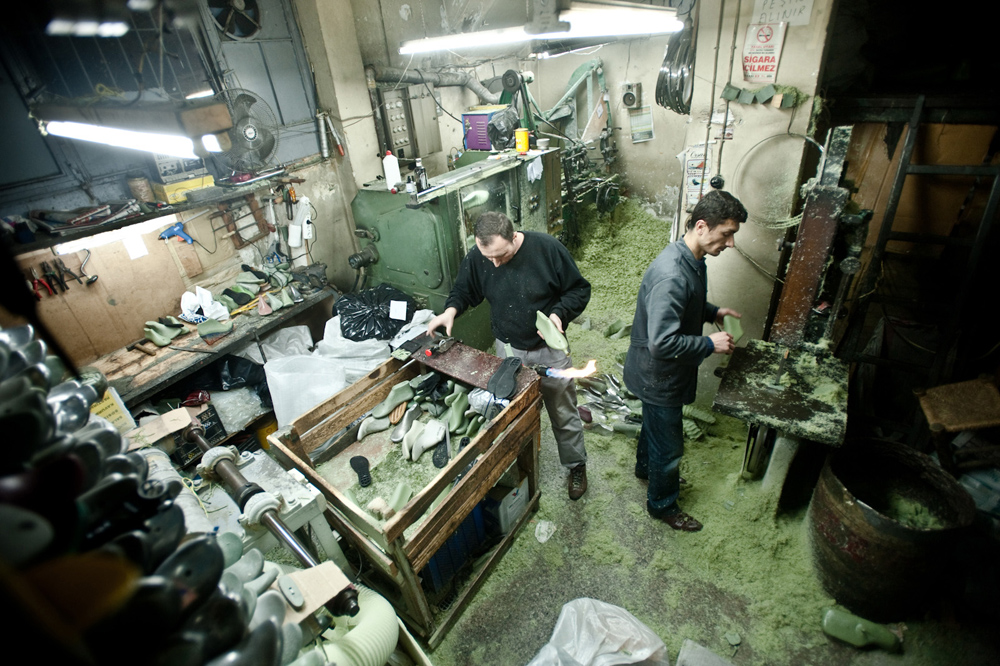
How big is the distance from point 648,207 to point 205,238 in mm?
6582

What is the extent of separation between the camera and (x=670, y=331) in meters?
2.65

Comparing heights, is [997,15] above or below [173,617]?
above

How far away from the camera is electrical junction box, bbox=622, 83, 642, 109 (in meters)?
7.14

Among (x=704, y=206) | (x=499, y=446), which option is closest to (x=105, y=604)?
(x=499, y=446)

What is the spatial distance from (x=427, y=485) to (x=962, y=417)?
123 inches

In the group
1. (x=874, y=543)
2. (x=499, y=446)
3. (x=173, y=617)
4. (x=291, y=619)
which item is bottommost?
(x=874, y=543)

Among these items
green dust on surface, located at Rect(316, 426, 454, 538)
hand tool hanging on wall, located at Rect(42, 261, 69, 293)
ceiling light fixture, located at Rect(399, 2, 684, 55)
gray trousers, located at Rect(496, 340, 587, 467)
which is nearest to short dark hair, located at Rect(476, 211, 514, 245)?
gray trousers, located at Rect(496, 340, 587, 467)

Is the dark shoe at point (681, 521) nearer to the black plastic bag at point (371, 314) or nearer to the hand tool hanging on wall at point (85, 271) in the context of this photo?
the black plastic bag at point (371, 314)

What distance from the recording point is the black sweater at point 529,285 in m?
3.34

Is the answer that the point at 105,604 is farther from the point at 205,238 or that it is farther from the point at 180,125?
the point at 205,238

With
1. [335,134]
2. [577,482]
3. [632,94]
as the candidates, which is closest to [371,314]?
[335,134]

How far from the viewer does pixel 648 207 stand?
26.1 ft

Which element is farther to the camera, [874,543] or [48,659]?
[874,543]

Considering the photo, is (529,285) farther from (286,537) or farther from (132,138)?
(132,138)
